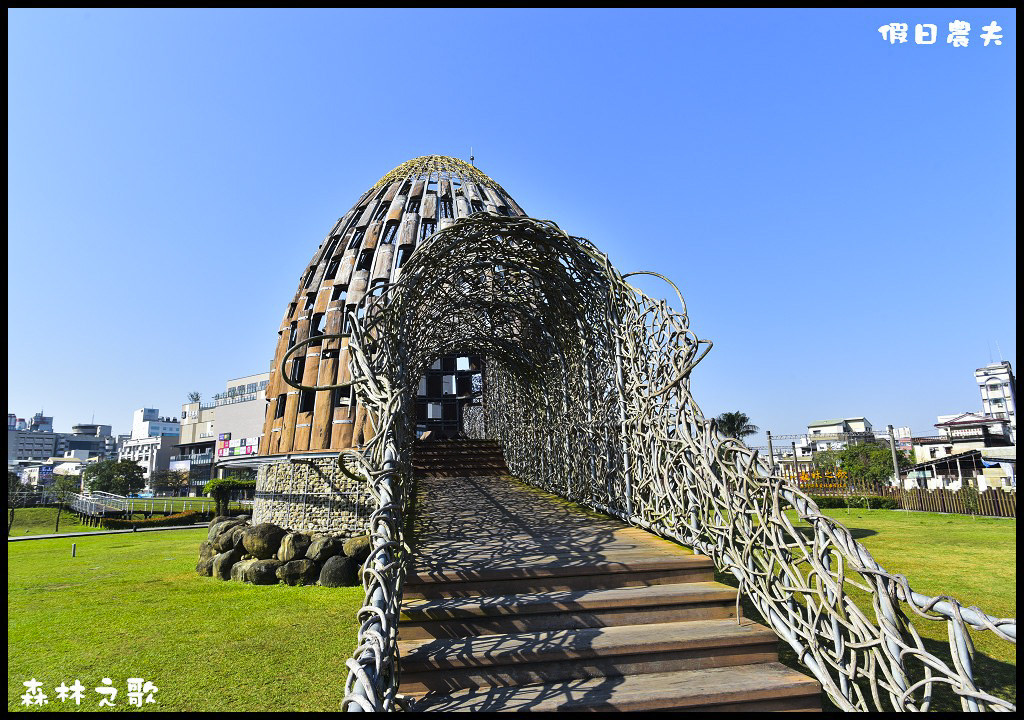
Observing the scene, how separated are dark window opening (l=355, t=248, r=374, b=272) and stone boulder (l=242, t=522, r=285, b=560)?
706 cm

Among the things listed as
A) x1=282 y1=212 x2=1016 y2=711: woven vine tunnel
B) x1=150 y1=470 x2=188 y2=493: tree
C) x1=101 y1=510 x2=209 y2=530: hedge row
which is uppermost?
x1=282 y1=212 x2=1016 y2=711: woven vine tunnel

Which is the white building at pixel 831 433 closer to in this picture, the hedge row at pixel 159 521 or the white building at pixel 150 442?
the hedge row at pixel 159 521

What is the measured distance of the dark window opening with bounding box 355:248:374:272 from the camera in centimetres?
1481

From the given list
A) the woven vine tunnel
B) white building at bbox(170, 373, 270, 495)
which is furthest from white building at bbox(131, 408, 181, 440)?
the woven vine tunnel

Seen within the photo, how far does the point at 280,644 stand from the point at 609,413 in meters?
4.93

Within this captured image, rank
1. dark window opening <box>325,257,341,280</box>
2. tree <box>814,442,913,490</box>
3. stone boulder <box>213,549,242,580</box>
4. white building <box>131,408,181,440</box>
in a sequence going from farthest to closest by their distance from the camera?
white building <box>131,408,181,440</box>
tree <box>814,442,913,490</box>
dark window opening <box>325,257,341,280</box>
stone boulder <box>213,549,242,580</box>

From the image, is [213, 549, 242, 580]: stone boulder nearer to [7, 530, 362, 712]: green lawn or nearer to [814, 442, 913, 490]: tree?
[7, 530, 362, 712]: green lawn

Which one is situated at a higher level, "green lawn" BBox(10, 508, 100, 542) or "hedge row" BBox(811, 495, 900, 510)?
"hedge row" BBox(811, 495, 900, 510)

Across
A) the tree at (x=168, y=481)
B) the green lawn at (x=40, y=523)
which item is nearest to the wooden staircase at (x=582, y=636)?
the green lawn at (x=40, y=523)

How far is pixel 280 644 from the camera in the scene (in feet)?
21.1

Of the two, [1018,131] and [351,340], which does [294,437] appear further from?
[1018,131]

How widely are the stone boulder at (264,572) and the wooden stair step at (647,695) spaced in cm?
1019

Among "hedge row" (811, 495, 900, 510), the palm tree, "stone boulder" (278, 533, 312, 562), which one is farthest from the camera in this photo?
the palm tree

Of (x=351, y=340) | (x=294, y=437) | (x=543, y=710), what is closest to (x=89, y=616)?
(x=294, y=437)
